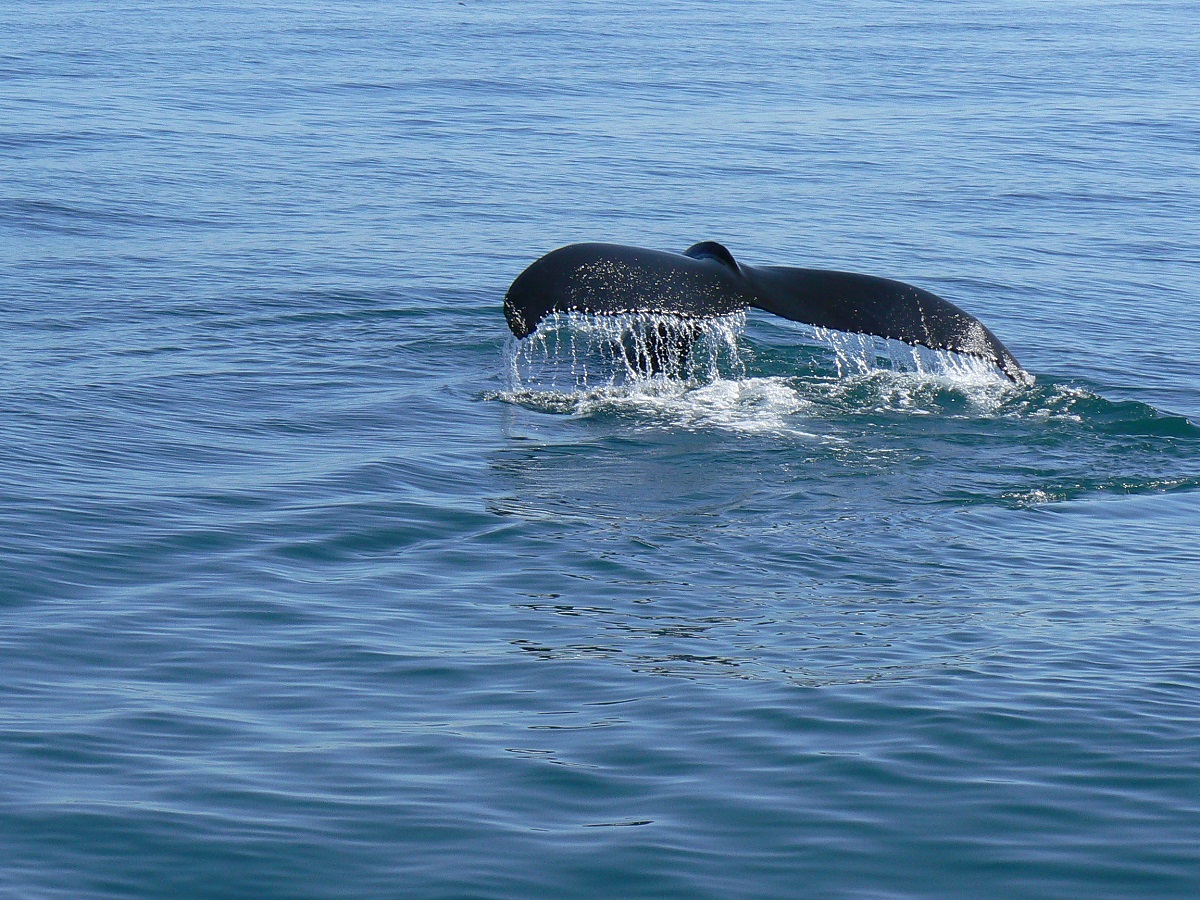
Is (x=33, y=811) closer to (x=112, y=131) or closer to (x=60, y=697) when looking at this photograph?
(x=60, y=697)

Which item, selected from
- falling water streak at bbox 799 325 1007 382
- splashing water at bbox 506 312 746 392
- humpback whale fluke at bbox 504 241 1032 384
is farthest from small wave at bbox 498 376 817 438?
humpback whale fluke at bbox 504 241 1032 384

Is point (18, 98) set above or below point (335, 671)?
above

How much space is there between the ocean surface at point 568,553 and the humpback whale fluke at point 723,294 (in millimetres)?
795

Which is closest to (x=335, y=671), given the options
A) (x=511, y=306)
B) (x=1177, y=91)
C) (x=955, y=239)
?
(x=511, y=306)

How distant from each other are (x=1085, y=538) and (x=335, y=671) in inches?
145

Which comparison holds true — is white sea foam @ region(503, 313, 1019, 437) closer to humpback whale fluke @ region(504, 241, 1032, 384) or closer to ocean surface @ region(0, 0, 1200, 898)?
ocean surface @ region(0, 0, 1200, 898)

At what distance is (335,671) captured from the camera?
19.1 ft

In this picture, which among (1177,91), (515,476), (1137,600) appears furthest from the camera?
(1177,91)

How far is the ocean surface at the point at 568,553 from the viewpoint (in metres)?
4.61

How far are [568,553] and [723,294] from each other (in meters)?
1.73

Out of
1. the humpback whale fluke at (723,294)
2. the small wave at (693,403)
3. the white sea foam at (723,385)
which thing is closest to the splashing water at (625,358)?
the white sea foam at (723,385)

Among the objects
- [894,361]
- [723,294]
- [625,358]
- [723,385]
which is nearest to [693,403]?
[723,385]

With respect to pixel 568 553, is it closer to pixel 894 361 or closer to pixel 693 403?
pixel 693 403

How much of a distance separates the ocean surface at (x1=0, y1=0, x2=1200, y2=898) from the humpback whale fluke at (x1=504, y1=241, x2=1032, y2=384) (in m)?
0.80
